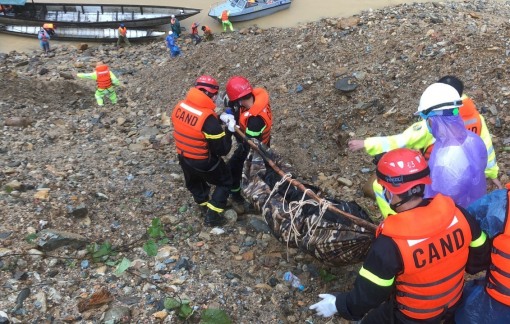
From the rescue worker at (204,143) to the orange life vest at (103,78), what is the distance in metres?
4.85

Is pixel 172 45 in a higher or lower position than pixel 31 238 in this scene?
higher

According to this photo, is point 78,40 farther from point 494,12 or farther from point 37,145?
point 494,12

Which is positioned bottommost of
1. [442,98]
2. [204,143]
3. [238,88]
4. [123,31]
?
[204,143]

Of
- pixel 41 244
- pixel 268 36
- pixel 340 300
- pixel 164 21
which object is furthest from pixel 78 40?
pixel 340 300

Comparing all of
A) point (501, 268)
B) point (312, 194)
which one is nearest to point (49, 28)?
point (312, 194)

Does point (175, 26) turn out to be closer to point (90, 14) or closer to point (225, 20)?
point (225, 20)

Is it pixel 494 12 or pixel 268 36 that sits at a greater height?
pixel 494 12

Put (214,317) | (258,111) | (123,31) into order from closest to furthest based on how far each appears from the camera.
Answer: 1. (214,317)
2. (258,111)
3. (123,31)

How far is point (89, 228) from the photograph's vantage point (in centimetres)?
402

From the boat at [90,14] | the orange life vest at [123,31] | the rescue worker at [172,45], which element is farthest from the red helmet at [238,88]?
the boat at [90,14]

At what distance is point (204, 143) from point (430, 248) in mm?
2610

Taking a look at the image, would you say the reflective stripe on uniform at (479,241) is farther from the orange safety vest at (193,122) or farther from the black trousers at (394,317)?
the orange safety vest at (193,122)

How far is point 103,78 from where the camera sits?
26.6 ft

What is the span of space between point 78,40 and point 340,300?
584 inches
